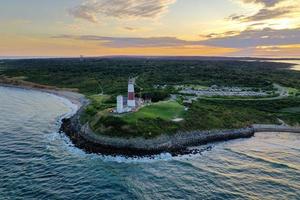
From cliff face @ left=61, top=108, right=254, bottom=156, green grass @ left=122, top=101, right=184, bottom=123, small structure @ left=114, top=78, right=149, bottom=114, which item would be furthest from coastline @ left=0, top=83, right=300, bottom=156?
small structure @ left=114, top=78, right=149, bottom=114

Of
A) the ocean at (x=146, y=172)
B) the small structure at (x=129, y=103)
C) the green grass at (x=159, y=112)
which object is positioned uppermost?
the small structure at (x=129, y=103)

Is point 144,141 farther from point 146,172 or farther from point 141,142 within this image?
point 146,172

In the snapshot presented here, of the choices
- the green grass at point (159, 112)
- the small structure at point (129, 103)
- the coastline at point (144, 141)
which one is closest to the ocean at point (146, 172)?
the coastline at point (144, 141)

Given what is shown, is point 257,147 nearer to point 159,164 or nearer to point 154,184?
point 159,164

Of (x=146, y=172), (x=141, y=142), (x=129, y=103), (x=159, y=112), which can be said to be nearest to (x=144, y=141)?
(x=141, y=142)

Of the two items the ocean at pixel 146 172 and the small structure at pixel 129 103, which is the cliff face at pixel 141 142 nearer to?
the ocean at pixel 146 172

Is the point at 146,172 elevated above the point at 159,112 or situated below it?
below
